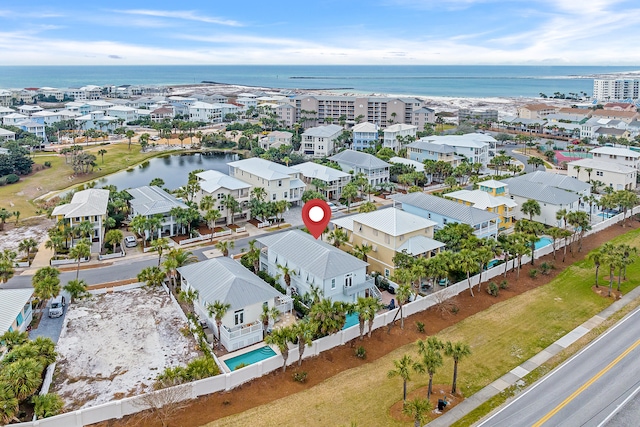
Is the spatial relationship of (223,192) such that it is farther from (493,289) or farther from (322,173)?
(493,289)

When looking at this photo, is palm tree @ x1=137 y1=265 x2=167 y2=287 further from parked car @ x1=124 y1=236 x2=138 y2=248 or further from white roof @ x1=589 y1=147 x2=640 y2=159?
white roof @ x1=589 y1=147 x2=640 y2=159

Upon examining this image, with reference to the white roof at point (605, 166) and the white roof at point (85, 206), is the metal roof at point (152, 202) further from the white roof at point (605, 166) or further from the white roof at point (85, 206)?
the white roof at point (605, 166)

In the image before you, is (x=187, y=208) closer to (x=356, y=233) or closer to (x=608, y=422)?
(x=356, y=233)

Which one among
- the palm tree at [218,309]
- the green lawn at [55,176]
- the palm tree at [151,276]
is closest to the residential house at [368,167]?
the palm tree at [151,276]

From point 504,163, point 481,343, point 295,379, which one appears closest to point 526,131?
point 504,163

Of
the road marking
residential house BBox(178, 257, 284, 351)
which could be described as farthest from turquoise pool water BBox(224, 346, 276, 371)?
the road marking

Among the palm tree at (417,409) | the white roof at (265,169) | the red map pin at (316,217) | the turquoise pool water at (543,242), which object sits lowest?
the palm tree at (417,409)
